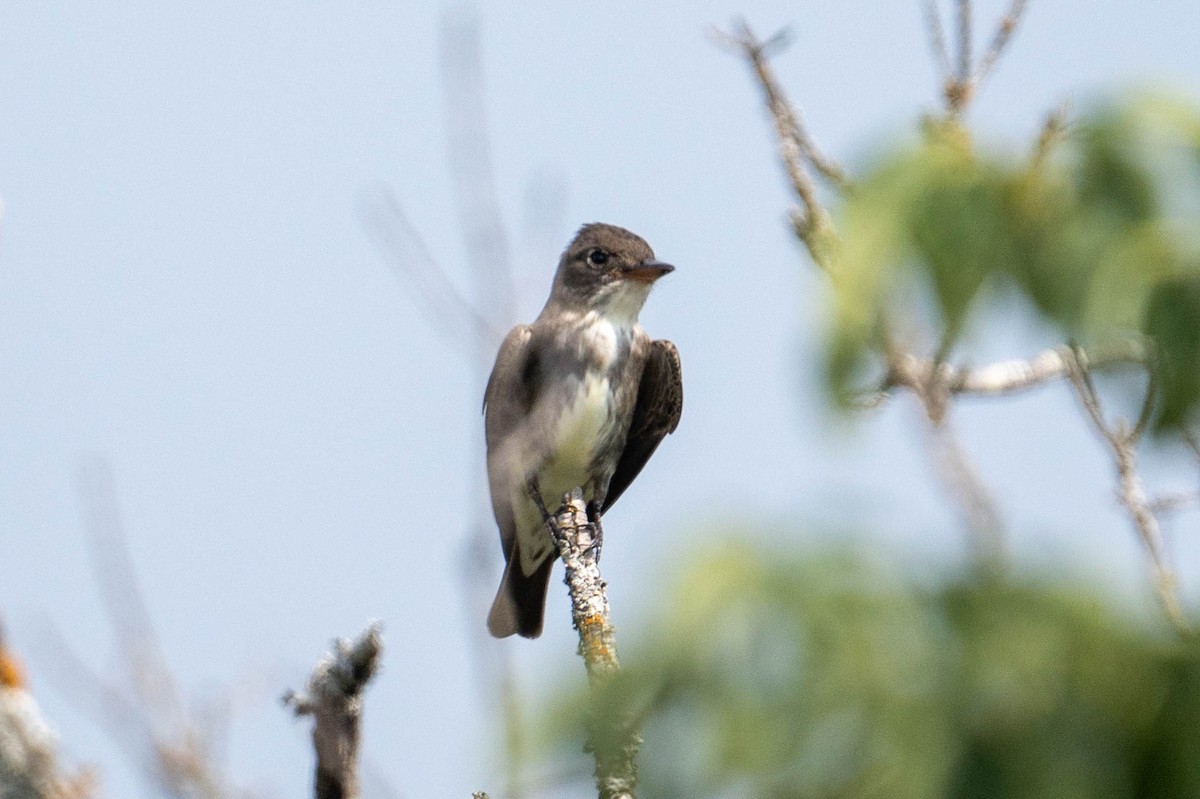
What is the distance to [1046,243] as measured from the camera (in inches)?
92.6

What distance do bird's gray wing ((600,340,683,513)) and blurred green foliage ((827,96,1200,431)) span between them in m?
4.91

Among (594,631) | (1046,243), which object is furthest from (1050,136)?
(594,631)

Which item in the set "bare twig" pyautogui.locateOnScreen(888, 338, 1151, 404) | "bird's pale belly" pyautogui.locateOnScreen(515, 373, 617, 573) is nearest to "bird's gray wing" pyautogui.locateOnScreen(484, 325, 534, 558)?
"bird's pale belly" pyautogui.locateOnScreen(515, 373, 617, 573)

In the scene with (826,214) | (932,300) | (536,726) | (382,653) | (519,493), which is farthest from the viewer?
(519,493)

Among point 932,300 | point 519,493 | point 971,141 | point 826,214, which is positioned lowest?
point 932,300

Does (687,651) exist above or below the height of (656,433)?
below

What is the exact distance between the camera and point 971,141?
2643mm

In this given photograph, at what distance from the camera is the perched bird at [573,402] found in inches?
280

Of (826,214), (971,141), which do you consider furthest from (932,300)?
(826,214)

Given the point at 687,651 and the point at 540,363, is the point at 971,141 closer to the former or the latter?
the point at 687,651

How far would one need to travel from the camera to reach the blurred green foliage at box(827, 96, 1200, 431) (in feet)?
7.29

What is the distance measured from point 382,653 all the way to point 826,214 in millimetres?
1613

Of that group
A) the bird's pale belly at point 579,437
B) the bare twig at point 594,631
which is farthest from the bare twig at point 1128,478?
the bird's pale belly at point 579,437

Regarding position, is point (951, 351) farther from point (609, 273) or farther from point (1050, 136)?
point (609, 273)
